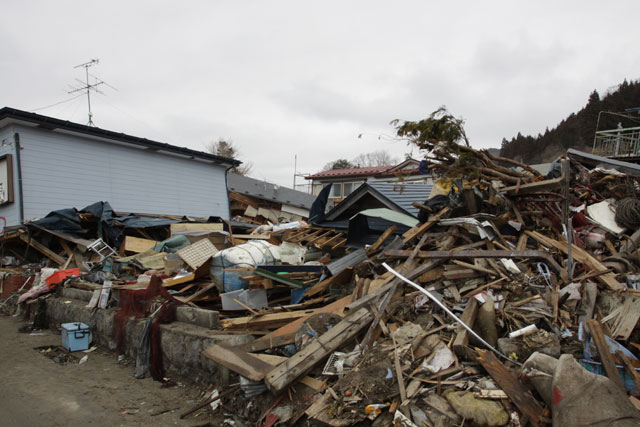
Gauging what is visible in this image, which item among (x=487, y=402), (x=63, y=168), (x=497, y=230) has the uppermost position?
(x=63, y=168)

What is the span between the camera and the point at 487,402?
3.52 metres

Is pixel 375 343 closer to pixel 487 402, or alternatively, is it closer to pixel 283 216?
pixel 487 402

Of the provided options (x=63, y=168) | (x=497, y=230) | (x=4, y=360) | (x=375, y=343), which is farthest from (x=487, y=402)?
(x=63, y=168)

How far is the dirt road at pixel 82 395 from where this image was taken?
16.6 feet

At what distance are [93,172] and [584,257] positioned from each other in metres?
15.4

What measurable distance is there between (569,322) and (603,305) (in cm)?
56

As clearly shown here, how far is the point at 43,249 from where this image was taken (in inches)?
501

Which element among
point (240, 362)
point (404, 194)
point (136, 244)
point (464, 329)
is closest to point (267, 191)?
point (136, 244)

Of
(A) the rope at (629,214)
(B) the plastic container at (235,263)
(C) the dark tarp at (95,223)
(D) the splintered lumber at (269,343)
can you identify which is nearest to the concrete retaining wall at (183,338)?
(D) the splintered lumber at (269,343)

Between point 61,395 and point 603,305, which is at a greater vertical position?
point 603,305

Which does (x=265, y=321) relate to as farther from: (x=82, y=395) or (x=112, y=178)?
(x=112, y=178)

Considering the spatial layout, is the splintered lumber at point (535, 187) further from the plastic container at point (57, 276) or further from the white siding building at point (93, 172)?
the white siding building at point (93, 172)

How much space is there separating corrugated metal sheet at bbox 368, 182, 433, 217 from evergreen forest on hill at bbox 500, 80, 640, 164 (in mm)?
14384

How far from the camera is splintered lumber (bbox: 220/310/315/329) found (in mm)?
6234
